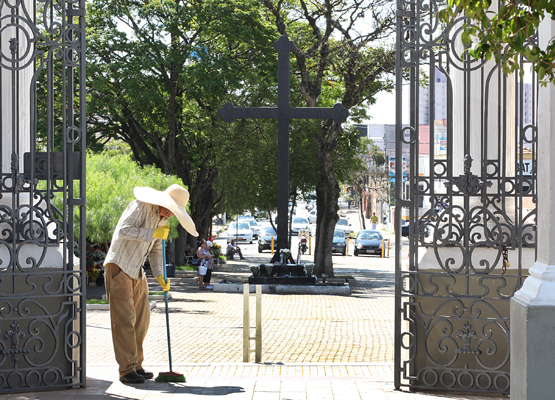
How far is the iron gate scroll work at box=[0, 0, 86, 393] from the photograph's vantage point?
20.6ft

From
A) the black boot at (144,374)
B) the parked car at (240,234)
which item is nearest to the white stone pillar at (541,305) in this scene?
the black boot at (144,374)

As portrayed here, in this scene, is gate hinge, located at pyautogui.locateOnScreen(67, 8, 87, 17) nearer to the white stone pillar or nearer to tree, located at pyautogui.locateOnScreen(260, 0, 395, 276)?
the white stone pillar

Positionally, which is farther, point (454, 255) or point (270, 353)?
point (270, 353)

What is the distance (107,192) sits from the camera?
16734 mm

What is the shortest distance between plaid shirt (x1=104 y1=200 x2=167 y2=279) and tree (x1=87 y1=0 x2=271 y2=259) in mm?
17538

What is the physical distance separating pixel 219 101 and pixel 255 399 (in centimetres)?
2017

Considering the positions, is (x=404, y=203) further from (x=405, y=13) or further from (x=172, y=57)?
(x=172, y=57)

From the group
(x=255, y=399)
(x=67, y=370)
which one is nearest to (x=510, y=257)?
(x=255, y=399)

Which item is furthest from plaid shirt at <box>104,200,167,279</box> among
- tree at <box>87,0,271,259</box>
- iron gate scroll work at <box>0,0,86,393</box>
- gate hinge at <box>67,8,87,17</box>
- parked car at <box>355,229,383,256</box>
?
parked car at <box>355,229,383,256</box>

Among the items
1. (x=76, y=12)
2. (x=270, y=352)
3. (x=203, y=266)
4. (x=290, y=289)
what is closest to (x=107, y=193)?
(x=203, y=266)

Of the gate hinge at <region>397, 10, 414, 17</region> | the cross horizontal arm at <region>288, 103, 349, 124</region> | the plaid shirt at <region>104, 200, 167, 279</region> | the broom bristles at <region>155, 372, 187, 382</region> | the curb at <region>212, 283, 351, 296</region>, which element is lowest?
the curb at <region>212, 283, 351, 296</region>

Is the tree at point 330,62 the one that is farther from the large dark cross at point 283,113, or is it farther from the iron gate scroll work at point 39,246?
the iron gate scroll work at point 39,246

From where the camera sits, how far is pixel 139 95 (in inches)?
941

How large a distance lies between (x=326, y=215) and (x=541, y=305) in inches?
810
